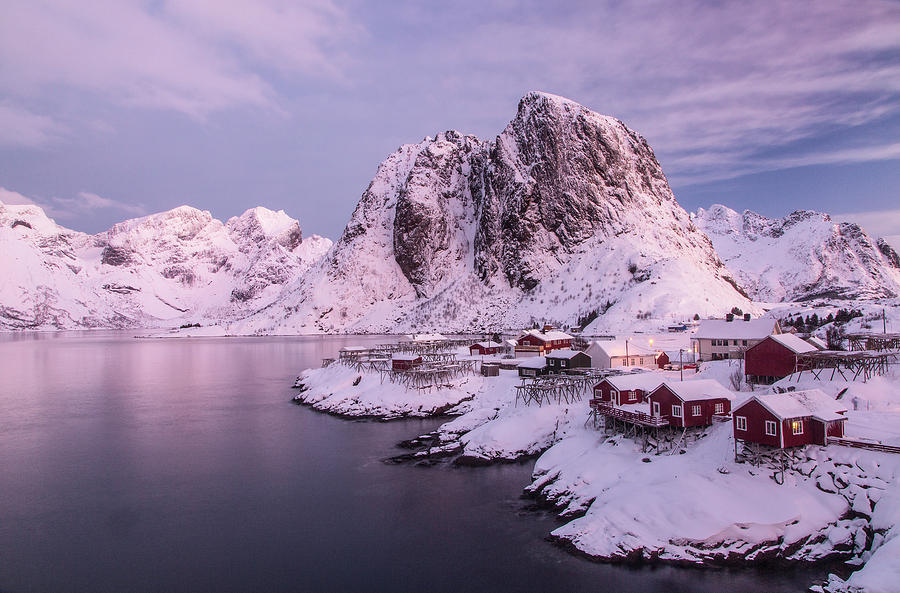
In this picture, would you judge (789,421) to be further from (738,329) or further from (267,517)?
(738,329)

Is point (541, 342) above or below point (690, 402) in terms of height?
above

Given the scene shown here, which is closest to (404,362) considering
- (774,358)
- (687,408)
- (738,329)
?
(738,329)

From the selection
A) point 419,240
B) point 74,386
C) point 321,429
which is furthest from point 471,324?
point 321,429

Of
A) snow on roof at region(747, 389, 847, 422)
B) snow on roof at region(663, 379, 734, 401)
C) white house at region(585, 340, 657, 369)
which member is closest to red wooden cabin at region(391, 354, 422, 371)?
white house at region(585, 340, 657, 369)

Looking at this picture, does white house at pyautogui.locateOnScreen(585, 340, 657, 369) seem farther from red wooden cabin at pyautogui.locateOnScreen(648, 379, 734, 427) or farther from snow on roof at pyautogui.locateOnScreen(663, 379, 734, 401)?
red wooden cabin at pyautogui.locateOnScreen(648, 379, 734, 427)

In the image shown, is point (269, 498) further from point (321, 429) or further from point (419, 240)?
point (419, 240)

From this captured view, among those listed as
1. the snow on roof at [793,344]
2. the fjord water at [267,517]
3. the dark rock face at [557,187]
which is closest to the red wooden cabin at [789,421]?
the fjord water at [267,517]

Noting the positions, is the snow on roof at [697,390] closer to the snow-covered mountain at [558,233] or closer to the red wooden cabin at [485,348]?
the red wooden cabin at [485,348]
